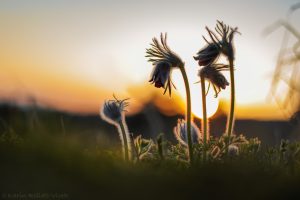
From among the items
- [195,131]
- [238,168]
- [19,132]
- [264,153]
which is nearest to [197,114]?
[195,131]

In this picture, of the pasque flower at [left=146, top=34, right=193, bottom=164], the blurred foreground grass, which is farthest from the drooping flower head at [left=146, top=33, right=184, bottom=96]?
the blurred foreground grass

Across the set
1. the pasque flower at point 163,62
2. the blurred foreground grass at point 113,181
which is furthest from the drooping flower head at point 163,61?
the blurred foreground grass at point 113,181

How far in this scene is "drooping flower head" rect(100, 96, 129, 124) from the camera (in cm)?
404

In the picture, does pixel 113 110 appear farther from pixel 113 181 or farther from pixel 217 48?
pixel 113 181

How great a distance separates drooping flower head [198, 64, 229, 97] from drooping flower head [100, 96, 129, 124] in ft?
2.21

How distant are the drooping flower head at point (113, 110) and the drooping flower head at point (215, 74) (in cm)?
67

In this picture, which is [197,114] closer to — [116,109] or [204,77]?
[204,77]

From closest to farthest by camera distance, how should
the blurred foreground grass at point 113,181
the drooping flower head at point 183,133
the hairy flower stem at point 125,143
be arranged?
1. the blurred foreground grass at point 113,181
2. the hairy flower stem at point 125,143
3. the drooping flower head at point 183,133

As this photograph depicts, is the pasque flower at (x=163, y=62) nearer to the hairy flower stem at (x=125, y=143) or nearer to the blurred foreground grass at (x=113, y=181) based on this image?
the hairy flower stem at (x=125, y=143)

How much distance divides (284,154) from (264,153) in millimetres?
139

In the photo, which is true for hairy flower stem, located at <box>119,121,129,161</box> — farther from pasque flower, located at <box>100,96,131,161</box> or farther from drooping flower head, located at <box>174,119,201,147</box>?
drooping flower head, located at <box>174,119,201,147</box>

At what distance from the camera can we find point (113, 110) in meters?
4.05

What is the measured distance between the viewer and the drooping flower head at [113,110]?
159 inches

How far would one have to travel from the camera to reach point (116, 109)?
4.05m
